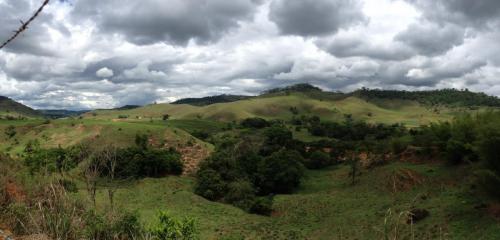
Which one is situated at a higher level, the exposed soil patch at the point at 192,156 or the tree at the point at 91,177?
the tree at the point at 91,177

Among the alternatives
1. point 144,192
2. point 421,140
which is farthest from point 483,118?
point 144,192

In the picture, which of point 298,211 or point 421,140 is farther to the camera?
point 421,140

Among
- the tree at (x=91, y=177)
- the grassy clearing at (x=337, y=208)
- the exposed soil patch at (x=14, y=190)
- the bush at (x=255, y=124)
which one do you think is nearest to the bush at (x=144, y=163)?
the grassy clearing at (x=337, y=208)

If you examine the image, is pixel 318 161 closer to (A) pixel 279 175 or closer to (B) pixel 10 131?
(A) pixel 279 175

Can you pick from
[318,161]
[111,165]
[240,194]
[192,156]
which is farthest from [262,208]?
[192,156]

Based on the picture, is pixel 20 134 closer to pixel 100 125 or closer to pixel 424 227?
pixel 100 125

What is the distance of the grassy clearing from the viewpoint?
3914 centimetres

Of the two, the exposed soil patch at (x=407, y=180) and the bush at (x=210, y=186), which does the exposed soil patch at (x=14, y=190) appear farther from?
the bush at (x=210, y=186)

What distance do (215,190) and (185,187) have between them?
7.88 metres

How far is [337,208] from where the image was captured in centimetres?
5809

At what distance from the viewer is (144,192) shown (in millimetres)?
71875

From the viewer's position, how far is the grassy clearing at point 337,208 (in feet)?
128

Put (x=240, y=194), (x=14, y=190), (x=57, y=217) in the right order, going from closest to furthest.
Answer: (x=57, y=217)
(x=14, y=190)
(x=240, y=194)

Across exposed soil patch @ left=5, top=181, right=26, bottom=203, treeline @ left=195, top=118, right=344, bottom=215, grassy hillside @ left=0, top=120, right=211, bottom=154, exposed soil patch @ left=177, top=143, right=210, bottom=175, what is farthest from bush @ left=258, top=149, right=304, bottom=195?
exposed soil patch @ left=5, top=181, right=26, bottom=203
